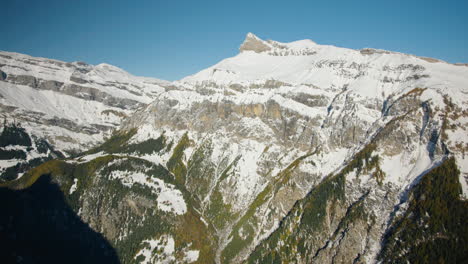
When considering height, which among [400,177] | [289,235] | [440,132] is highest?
[440,132]

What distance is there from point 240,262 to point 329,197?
6531 cm

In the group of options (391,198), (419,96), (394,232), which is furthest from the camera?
(419,96)

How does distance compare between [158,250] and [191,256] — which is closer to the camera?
[191,256]

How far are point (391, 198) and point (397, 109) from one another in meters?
65.4

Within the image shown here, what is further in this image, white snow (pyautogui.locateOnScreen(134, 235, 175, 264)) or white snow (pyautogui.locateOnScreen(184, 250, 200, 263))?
white snow (pyautogui.locateOnScreen(184, 250, 200, 263))

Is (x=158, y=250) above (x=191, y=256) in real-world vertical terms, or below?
above

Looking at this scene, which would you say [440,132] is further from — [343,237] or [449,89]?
[343,237]

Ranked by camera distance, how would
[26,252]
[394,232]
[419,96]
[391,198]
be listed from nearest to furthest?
[394,232]
[391,198]
[26,252]
[419,96]

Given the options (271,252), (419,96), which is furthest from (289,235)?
(419,96)

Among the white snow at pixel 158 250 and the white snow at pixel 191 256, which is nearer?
the white snow at pixel 158 250

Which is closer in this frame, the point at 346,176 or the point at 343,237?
the point at 343,237

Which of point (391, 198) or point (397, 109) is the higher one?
point (397, 109)

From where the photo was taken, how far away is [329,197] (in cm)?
17450

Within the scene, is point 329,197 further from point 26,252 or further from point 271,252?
point 26,252
